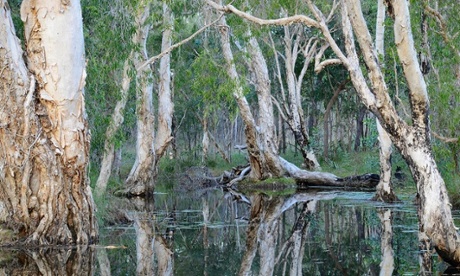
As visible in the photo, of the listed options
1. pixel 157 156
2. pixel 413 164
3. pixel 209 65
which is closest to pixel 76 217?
pixel 413 164

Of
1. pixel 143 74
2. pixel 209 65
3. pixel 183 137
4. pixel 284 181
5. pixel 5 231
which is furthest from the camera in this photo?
pixel 183 137

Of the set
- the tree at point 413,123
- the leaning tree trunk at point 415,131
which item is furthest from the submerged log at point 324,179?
the leaning tree trunk at point 415,131

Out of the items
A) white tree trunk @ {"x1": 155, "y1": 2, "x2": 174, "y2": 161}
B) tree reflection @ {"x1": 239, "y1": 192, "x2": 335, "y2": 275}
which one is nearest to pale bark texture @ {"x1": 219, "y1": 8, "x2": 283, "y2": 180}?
white tree trunk @ {"x1": 155, "y1": 2, "x2": 174, "y2": 161}

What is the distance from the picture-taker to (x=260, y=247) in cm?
1192

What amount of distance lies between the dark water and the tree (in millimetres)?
435

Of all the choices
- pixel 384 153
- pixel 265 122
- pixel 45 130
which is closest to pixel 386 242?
pixel 45 130

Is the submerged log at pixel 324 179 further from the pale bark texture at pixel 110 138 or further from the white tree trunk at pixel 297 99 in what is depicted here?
the pale bark texture at pixel 110 138

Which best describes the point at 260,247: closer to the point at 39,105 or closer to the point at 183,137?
the point at 39,105

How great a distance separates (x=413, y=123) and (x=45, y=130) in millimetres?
5272

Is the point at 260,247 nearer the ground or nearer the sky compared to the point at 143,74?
nearer the ground

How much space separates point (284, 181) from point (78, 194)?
55.1 ft

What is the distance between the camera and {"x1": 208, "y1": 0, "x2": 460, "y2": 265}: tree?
30.7ft

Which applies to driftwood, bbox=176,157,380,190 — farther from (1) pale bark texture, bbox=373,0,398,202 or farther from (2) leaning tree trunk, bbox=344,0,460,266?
(2) leaning tree trunk, bbox=344,0,460,266

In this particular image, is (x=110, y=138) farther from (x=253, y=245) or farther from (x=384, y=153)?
(x=253, y=245)
